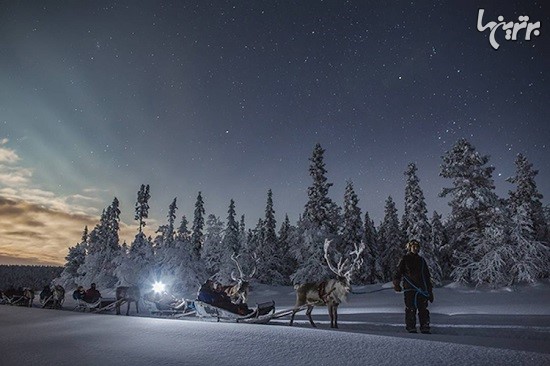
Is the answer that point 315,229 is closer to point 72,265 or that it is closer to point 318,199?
point 318,199

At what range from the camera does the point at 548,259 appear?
2230 cm

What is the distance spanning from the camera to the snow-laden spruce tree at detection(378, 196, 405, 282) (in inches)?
1930

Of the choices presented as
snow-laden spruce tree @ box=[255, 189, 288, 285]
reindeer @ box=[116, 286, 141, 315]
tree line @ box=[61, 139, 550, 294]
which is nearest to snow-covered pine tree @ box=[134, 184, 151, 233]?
tree line @ box=[61, 139, 550, 294]

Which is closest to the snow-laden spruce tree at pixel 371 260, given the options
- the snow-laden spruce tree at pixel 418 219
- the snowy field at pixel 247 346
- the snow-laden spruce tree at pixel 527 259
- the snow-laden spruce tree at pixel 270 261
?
the snow-laden spruce tree at pixel 418 219

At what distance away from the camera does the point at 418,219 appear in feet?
128

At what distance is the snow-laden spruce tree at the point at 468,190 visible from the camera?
26.4 m

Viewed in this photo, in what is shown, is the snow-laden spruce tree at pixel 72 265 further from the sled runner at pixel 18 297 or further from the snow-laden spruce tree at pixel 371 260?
the snow-laden spruce tree at pixel 371 260

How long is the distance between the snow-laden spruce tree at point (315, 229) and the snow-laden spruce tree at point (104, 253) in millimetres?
23858

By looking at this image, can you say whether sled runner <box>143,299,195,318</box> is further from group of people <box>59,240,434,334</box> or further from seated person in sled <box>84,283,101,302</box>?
group of people <box>59,240,434,334</box>

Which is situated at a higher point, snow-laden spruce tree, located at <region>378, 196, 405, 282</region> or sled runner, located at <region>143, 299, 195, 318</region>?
snow-laden spruce tree, located at <region>378, 196, 405, 282</region>

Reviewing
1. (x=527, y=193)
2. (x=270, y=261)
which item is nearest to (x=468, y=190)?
(x=527, y=193)

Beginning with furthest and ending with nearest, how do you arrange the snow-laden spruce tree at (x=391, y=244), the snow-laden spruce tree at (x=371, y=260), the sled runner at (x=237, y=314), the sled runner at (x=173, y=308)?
the snow-laden spruce tree at (x=391, y=244) < the snow-laden spruce tree at (x=371, y=260) < the sled runner at (x=173, y=308) < the sled runner at (x=237, y=314)

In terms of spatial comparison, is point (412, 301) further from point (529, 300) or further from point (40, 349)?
point (529, 300)

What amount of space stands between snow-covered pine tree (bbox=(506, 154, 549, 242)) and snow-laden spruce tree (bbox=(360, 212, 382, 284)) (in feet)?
55.9
